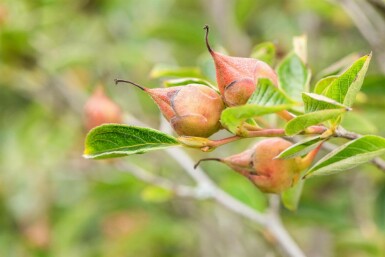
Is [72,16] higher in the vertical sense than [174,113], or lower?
lower

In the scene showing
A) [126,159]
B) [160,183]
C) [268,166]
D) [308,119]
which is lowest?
[126,159]

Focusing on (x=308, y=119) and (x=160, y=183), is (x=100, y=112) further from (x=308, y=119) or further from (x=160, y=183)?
(x=308, y=119)

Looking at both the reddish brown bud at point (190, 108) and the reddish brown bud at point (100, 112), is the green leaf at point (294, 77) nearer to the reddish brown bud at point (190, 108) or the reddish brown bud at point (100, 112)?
the reddish brown bud at point (190, 108)

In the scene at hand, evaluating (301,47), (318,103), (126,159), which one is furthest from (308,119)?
(126,159)

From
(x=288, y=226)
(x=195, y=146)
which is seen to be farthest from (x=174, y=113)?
(x=288, y=226)

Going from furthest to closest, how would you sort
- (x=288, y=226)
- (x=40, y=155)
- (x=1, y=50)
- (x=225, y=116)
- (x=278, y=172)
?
(x=40, y=155)
(x=288, y=226)
(x=1, y=50)
(x=278, y=172)
(x=225, y=116)

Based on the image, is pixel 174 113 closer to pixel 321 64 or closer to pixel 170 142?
pixel 170 142

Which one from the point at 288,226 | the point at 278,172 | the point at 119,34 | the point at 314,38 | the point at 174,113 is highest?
the point at 174,113
